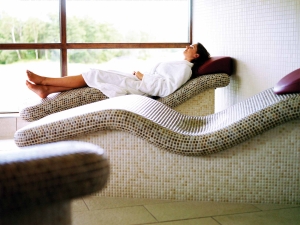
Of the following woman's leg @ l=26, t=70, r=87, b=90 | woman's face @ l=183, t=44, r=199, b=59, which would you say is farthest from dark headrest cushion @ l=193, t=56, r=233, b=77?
woman's leg @ l=26, t=70, r=87, b=90

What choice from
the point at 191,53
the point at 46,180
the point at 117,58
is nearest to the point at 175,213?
the point at 46,180

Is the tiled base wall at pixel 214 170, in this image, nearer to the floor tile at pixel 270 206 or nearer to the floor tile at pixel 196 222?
the floor tile at pixel 270 206

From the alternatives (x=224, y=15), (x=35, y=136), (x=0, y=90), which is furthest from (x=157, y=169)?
(x=0, y=90)

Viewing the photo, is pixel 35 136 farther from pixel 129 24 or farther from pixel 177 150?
pixel 129 24

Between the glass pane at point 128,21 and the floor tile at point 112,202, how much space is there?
9.25ft

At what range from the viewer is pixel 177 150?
2.70 metres

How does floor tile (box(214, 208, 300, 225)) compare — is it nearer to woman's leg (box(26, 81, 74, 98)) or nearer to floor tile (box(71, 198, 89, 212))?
floor tile (box(71, 198, 89, 212))

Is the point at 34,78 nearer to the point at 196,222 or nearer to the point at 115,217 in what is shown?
the point at 115,217

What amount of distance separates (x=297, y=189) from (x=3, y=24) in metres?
3.56

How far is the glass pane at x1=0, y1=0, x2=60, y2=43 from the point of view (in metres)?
5.01

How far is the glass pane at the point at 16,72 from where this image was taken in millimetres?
5055

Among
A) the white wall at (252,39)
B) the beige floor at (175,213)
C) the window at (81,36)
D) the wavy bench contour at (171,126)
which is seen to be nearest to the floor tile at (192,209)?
the beige floor at (175,213)

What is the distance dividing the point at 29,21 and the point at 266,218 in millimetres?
3524

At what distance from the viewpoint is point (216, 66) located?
14.6 ft
